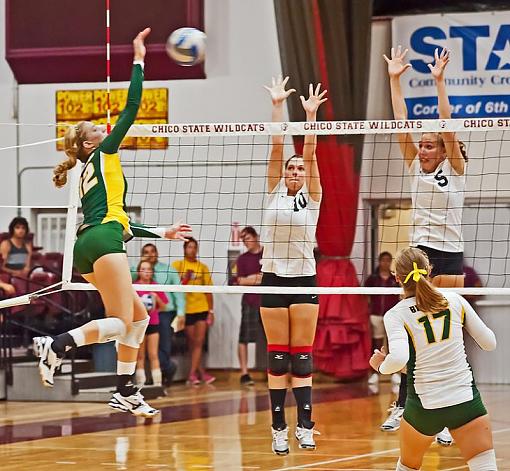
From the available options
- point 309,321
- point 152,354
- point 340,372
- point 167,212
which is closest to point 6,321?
point 152,354

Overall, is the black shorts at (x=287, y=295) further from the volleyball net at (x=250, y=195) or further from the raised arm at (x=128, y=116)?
the volleyball net at (x=250, y=195)

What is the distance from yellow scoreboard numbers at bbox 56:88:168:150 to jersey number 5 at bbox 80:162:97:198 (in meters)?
8.40

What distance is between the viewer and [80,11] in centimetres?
1550

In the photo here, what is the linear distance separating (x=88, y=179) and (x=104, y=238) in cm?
40

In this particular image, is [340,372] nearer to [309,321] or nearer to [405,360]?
[309,321]

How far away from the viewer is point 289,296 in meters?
7.98

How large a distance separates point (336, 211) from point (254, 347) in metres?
2.30

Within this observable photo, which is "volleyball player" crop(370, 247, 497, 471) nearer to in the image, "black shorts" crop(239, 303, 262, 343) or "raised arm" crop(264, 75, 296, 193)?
"raised arm" crop(264, 75, 296, 193)

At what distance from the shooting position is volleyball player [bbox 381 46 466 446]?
802 centimetres

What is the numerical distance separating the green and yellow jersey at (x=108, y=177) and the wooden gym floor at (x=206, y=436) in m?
1.98

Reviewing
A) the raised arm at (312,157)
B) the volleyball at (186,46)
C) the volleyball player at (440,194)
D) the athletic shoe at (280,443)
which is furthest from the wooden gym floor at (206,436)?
the volleyball at (186,46)

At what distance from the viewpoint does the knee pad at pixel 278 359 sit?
8016 mm

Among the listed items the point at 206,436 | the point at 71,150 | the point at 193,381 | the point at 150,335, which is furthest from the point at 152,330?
the point at 71,150

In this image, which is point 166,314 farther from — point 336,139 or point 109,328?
point 109,328
